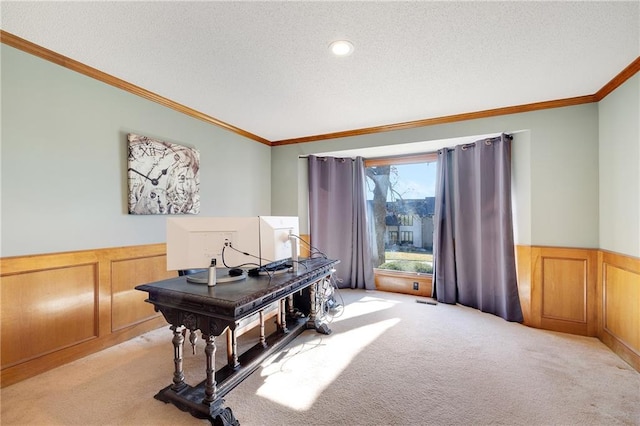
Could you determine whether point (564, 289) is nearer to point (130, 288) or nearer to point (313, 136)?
point (313, 136)

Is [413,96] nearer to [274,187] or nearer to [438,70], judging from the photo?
[438,70]

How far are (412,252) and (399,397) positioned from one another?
2612mm

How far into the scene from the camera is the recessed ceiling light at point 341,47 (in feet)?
6.12

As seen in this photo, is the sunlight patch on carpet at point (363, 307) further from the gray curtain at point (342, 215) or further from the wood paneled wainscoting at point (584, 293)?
the wood paneled wainscoting at point (584, 293)

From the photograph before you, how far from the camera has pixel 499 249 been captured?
3.16 metres

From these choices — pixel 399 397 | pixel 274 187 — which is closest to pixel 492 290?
pixel 399 397

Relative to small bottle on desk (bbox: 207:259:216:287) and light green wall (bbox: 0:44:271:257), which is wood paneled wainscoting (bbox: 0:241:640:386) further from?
small bottle on desk (bbox: 207:259:216:287)

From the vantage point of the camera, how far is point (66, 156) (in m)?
2.14

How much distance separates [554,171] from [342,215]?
8.53 ft

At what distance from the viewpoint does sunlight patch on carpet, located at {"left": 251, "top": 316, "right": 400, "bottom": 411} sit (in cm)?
179

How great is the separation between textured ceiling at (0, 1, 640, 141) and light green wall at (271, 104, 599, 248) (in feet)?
0.83

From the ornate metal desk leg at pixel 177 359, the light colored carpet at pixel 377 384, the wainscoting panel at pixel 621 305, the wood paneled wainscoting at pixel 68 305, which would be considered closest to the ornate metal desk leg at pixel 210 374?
the light colored carpet at pixel 377 384

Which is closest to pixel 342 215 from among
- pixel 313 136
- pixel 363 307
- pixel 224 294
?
pixel 313 136

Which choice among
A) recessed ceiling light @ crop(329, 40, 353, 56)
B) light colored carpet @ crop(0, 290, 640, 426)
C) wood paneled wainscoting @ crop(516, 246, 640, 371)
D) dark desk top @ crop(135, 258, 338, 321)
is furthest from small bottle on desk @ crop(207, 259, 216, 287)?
wood paneled wainscoting @ crop(516, 246, 640, 371)
